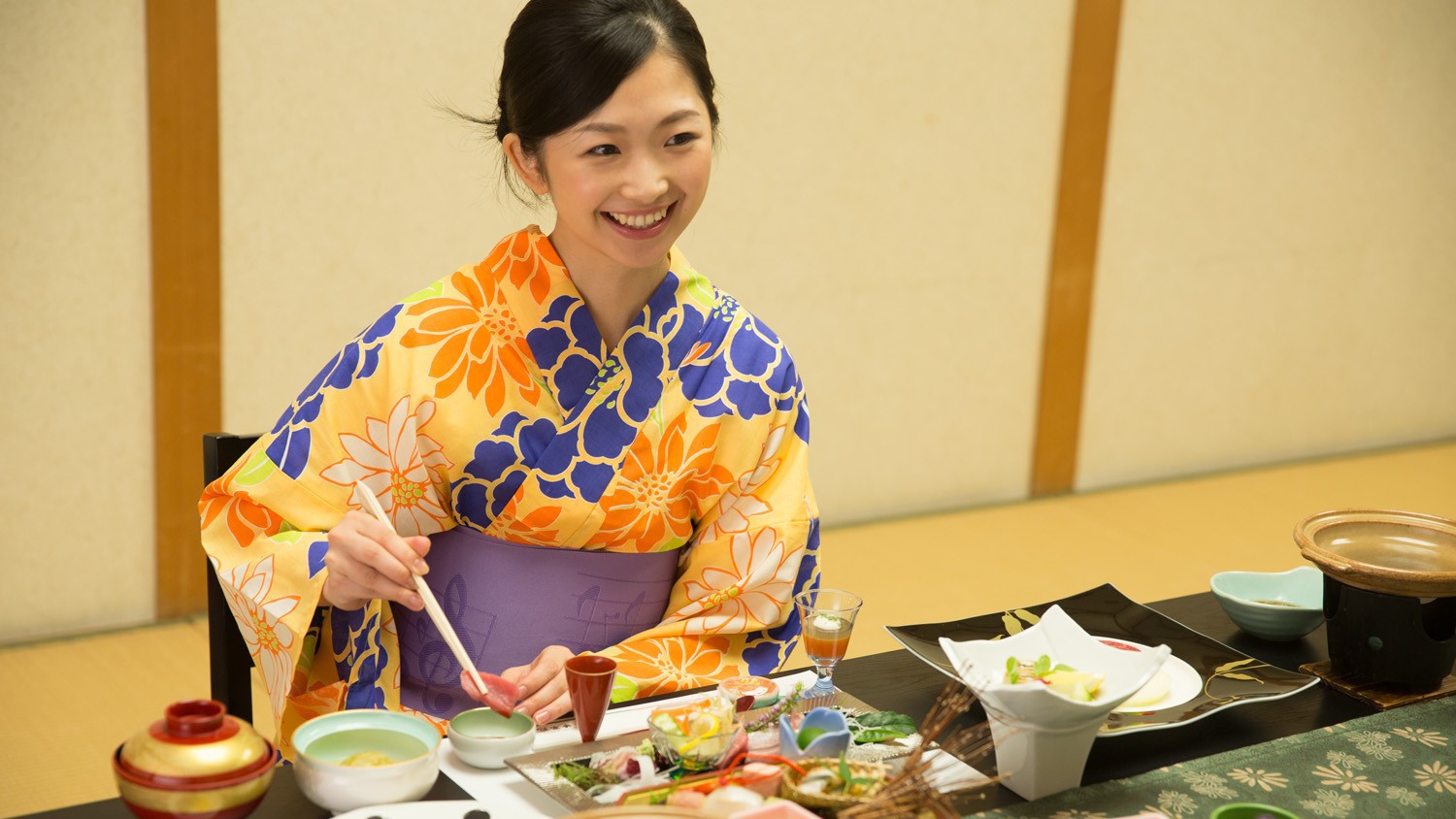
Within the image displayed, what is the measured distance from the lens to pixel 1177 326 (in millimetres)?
5035

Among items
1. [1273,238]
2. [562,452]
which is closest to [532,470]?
[562,452]

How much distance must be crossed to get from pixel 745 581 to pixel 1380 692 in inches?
30.1

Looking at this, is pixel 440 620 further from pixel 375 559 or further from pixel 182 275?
pixel 182 275

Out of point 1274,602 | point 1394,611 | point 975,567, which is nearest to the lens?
point 1394,611

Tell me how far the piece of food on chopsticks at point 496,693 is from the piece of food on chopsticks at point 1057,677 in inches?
20.6

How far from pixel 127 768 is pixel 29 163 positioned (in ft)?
7.56

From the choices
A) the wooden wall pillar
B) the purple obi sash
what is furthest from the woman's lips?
the wooden wall pillar

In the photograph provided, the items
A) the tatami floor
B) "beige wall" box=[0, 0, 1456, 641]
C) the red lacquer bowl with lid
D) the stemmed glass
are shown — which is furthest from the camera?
"beige wall" box=[0, 0, 1456, 641]

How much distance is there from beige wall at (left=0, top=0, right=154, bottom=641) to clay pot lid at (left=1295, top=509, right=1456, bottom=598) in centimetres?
254

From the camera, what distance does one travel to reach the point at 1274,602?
6.59 ft

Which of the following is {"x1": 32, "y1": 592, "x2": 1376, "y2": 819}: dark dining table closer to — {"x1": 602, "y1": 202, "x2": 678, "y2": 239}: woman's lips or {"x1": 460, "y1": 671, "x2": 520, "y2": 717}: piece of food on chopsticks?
{"x1": 460, "y1": 671, "x2": 520, "y2": 717}: piece of food on chopsticks

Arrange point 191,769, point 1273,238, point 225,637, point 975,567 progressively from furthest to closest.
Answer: point 1273,238 → point 975,567 → point 225,637 → point 191,769

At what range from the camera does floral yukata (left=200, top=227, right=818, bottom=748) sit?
5.76 ft

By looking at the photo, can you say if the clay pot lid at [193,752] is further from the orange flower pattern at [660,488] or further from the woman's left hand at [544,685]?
the orange flower pattern at [660,488]
